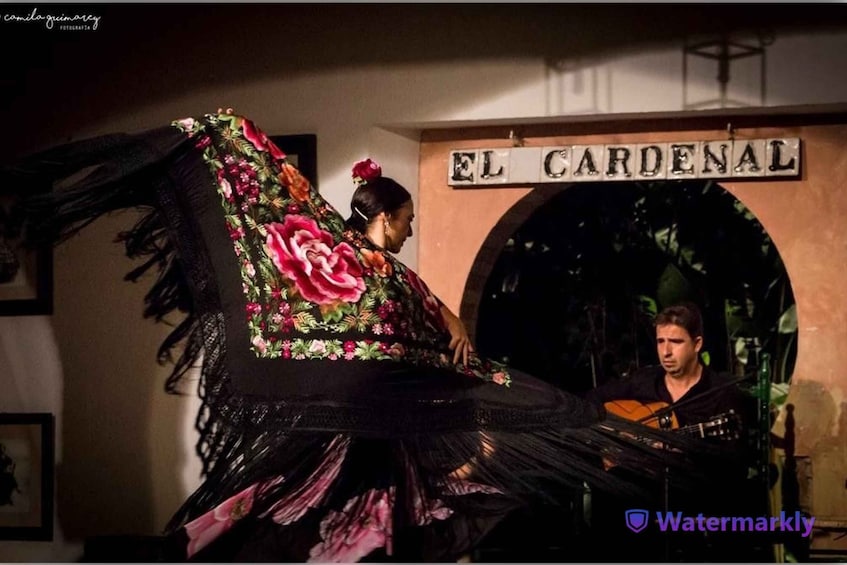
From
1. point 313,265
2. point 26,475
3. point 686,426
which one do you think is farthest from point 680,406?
point 26,475

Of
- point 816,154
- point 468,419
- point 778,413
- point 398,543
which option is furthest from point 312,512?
point 816,154

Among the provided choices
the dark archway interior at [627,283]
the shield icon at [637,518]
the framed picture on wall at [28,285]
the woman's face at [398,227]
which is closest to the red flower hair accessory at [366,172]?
the woman's face at [398,227]

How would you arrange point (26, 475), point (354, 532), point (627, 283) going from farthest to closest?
point (26, 475) < point (627, 283) < point (354, 532)

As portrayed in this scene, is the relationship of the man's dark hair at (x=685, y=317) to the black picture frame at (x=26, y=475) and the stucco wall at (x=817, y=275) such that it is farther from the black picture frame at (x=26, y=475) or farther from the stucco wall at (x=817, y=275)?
the black picture frame at (x=26, y=475)

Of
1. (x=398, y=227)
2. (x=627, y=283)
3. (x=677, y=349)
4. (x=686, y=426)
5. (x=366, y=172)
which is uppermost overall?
(x=366, y=172)

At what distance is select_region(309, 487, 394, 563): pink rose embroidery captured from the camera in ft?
8.04

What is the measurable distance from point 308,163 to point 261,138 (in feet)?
0.64

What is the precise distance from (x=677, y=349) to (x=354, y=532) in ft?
A: 2.47

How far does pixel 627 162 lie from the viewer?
2.64 m

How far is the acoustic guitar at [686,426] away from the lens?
2545 mm

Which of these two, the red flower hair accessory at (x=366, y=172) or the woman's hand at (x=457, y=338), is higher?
the red flower hair accessory at (x=366, y=172)

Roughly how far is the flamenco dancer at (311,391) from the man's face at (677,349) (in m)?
0.16

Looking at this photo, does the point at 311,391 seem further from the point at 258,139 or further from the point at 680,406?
the point at 680,406

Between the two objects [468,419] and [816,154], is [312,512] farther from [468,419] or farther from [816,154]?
[816,154]
